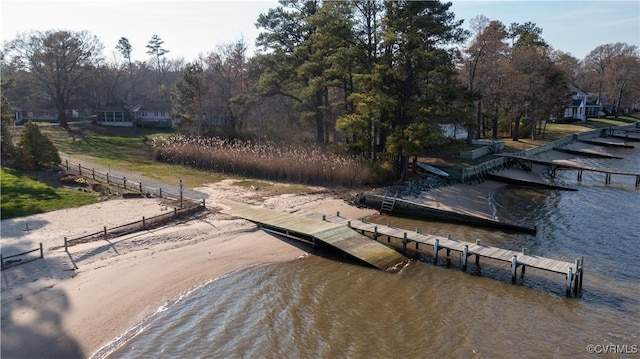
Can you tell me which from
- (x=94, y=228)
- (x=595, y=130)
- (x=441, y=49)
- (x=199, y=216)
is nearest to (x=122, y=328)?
(x=94, y=228)

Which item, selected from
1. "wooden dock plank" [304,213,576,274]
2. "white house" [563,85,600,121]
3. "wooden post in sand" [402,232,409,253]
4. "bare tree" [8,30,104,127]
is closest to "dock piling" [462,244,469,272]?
"wooden dock plank" [304,213,576,274]

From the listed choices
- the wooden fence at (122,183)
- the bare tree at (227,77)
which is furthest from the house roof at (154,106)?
the wooden fence at (122,183)

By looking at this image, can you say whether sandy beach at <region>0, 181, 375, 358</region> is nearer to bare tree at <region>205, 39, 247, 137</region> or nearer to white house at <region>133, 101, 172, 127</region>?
bare tree at <region>205, 39, 247, 137</region>

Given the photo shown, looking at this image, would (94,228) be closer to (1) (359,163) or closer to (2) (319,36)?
(1) (359,163)

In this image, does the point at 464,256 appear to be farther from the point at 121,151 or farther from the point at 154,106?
the point at 154,106

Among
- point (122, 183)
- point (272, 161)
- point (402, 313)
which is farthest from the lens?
point (272, 161)

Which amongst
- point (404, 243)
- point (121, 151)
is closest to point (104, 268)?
point (404, 243)
